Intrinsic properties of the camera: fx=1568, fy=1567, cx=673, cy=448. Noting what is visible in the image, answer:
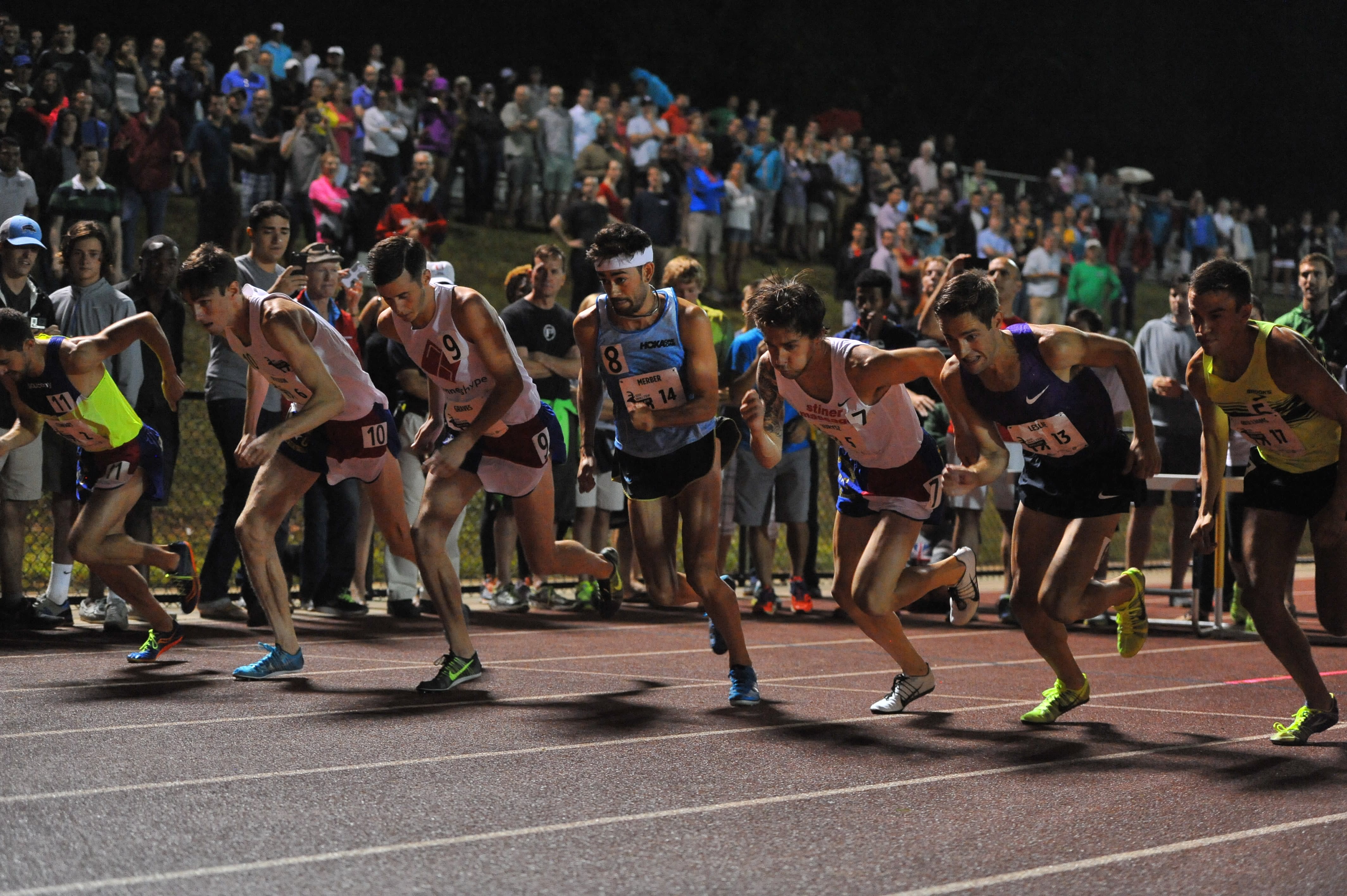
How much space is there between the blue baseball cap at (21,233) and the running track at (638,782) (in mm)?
2766

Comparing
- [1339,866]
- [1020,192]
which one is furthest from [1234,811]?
[1020,192]

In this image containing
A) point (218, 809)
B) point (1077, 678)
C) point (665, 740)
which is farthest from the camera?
point (1077, 678)

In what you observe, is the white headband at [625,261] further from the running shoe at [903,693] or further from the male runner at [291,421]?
the running shoe at [903,693]

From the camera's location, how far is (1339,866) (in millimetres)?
4359

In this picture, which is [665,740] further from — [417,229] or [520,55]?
[520,55]

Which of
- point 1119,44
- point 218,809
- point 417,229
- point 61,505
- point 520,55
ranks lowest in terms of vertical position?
point 218,809

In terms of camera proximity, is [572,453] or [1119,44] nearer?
[572,453]

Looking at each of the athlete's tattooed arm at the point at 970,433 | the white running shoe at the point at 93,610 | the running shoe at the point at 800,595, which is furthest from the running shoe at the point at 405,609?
the athlete's tattooed arm at the point at 970,433

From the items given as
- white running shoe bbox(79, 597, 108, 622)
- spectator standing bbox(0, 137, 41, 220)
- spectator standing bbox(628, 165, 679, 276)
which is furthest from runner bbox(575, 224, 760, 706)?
spectator standing bbox(628, 165, 679, 276)

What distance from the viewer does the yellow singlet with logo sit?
246 inches

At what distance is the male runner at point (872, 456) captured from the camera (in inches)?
258

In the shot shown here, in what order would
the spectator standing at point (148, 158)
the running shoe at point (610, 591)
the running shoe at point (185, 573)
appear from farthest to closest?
the spectator standing at point (148, 158)
the running shoe at point (185, 573)
the running shoe at point (610, 591)

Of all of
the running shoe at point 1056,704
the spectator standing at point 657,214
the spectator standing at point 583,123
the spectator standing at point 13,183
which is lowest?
the running shoe at point 1056,704

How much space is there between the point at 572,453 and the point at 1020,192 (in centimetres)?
1802
